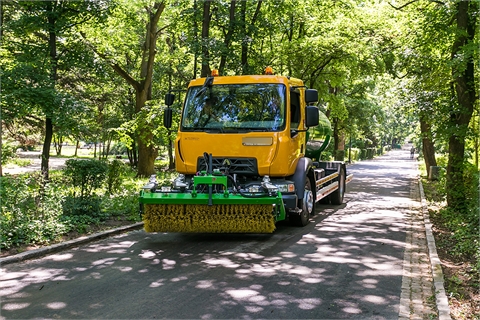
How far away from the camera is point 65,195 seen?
10.5 m

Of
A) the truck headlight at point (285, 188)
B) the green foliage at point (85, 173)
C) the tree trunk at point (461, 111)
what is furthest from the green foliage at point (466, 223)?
the green foliage at point (85, 173)

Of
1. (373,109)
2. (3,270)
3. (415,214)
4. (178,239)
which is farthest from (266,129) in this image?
(373,109)

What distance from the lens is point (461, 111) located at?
12609mm

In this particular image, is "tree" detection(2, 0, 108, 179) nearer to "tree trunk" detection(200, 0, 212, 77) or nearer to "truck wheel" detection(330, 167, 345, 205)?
"tree trunk" detection(200, 0, 212, 77)

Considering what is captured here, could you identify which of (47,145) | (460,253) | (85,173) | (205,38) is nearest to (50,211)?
(85,173)

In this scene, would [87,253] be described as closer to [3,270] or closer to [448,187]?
[3,270]

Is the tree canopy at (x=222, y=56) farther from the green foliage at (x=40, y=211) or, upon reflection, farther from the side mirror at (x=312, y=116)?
the side mirror at (x=312, y=116)

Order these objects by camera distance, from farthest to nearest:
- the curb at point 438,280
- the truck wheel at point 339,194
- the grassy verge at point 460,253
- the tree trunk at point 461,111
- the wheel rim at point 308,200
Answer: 1. the truck wheel at point 339,194
2. the tree trunk at point 461,111
3. the wheel rim at point 308,200
4. the grassy verge at point 460,253
5. the curb at point 438,280

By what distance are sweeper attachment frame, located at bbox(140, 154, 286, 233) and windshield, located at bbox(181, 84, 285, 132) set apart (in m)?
1.30

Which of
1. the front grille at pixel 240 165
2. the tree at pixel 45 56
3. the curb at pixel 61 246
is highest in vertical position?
the tree at pixel 45 56

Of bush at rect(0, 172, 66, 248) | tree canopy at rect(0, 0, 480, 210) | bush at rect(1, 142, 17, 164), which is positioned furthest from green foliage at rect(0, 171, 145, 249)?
bush at rect(1, 142, 17, 164)

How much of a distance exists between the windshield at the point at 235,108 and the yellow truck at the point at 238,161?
0.06 ft

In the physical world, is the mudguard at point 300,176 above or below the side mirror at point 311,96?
below

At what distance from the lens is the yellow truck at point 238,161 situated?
331 inches
